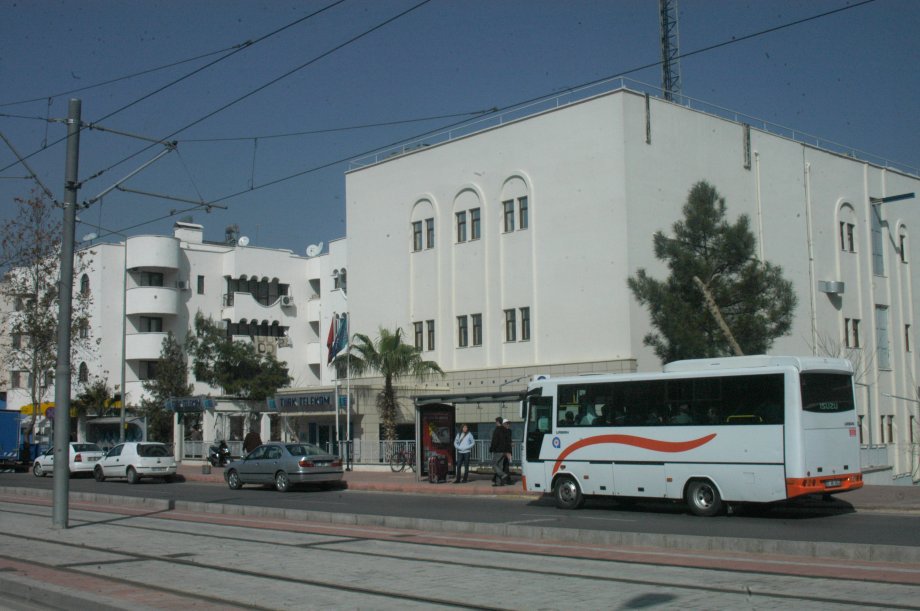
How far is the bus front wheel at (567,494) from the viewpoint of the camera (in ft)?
70.4

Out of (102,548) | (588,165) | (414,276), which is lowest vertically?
(102,548)

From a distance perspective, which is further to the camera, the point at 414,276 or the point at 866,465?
the point at 414,276

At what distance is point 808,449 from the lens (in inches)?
702

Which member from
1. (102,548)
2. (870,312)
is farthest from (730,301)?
(870,312)

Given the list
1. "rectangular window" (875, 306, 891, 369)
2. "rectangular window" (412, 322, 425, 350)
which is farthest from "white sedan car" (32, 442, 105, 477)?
"rectangular window" (875, 306, 891, 369)

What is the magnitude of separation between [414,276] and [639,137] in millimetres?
12544

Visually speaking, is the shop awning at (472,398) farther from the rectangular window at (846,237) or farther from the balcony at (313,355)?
the balcony at (313,355)

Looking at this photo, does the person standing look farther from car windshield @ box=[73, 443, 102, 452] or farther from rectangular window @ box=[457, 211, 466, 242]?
car windshield @ box=[73, 443, 102, 452]

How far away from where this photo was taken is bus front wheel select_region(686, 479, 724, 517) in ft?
62.6

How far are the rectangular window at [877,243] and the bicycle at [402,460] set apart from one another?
24.4 m

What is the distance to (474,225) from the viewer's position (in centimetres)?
4206

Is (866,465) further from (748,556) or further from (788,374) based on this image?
(748,556)

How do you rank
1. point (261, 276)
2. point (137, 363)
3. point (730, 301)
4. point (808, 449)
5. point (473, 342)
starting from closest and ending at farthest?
point (808, 449), point (730, 301), point (473, 342), point (137, 363), point (261, 276)

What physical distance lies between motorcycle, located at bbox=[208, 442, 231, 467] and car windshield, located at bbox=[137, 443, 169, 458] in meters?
5.32
